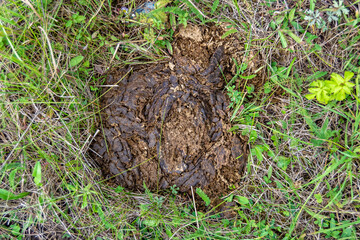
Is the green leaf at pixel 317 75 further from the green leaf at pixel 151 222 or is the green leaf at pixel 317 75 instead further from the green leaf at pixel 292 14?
the green leaf at pixel 151 222

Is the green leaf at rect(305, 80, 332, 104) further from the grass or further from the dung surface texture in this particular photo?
the dung surface texture

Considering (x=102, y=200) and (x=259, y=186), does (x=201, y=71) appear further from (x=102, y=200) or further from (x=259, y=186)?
(x=102, y=200)

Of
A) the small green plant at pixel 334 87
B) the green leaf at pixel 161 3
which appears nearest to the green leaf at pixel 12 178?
the green leaf at pixel 161 3

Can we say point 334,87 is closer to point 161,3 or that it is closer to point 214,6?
point 214,6

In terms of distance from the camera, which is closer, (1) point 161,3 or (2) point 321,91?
(2) point 321,91

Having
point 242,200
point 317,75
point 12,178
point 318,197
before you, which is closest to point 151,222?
point 242,200

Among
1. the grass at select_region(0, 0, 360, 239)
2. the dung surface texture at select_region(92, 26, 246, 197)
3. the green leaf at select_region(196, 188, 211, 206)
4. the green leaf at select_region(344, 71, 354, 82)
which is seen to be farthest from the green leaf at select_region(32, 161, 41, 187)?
the green leaf at select_region(344, 71, 354, 82)
